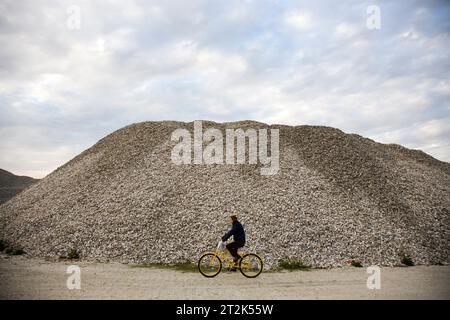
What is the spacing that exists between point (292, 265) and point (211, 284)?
5.49 m

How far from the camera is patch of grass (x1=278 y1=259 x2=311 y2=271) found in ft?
63.8

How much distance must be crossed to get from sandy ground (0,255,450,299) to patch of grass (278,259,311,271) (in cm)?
83

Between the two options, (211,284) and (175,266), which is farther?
(175,266)

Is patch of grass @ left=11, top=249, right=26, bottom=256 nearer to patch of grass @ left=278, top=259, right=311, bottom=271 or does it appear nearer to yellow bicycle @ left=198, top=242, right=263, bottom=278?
yellow bicycle @ left=198, top=242, right=263, bottom=278

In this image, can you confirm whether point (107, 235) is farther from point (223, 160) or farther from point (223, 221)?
point (223, 160)

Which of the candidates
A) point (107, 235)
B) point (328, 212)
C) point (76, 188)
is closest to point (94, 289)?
point (107, 235)

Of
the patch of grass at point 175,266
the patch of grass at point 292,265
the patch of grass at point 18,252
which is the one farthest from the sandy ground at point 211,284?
the patch of grass at point 18,252

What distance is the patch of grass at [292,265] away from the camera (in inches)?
766

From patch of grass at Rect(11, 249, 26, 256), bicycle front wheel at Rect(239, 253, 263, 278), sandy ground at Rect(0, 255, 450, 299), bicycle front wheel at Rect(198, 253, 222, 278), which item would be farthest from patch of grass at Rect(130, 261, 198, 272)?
patch of grass at Rect(11, 249, 26, 256)

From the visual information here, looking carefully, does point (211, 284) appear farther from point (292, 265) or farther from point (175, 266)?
point (292, 265)

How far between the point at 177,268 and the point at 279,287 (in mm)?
6036

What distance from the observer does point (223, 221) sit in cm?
2369

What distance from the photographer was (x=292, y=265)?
19656mm

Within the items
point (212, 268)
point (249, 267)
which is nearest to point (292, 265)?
point (249, 267)
